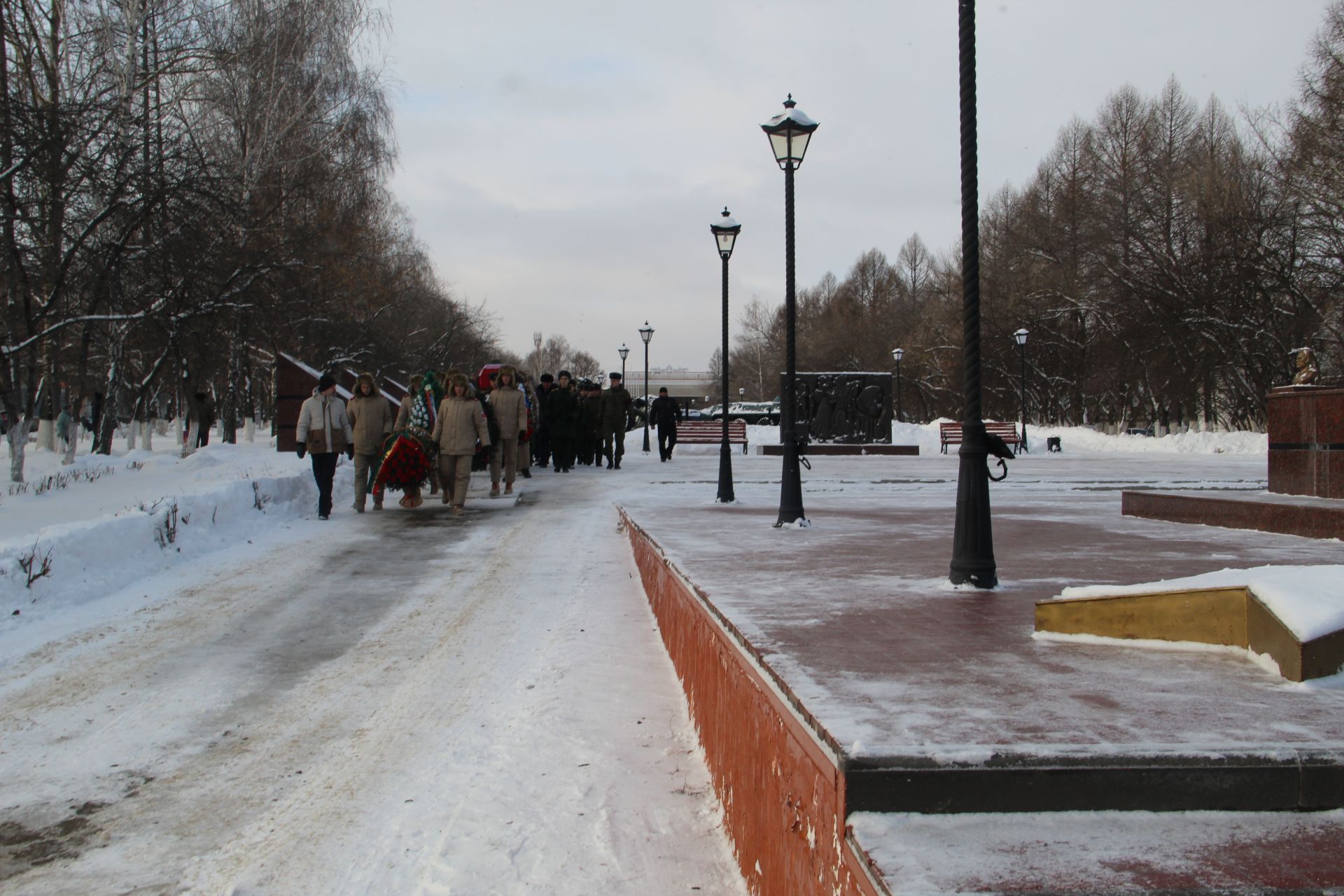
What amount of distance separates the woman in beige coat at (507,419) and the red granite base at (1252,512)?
28.9ft

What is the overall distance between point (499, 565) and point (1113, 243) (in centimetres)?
3603

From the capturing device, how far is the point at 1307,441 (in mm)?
11289

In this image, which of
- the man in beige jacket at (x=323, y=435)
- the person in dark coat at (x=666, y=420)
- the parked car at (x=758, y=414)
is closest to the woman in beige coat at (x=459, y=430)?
the man in beige jacket at (x=323, y=435)

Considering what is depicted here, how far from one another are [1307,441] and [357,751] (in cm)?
1022

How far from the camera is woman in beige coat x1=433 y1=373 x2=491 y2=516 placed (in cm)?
1395

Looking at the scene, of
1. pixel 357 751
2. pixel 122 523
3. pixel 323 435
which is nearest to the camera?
pixel 357 751

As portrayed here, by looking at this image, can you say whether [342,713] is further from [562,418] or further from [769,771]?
[562,418]

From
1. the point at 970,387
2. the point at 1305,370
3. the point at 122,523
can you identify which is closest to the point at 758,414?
the point at 1305,370

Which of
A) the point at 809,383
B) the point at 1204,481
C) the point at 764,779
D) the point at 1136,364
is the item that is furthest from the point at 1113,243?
the point at 764,779

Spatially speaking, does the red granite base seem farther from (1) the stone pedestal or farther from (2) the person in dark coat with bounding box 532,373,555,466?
(2) the person in dark coat with bounding box 532,373,555,466

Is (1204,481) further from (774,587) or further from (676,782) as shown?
(676,782)

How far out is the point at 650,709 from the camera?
530cm

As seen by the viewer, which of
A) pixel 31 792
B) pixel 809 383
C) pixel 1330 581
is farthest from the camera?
pixel 809 383

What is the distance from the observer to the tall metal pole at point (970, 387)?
5.78m
